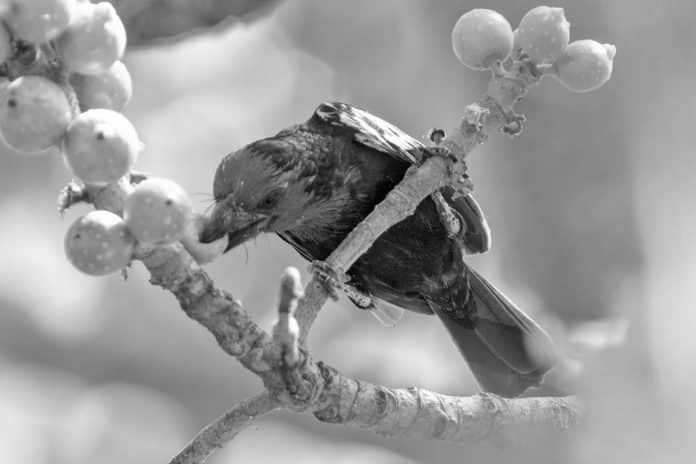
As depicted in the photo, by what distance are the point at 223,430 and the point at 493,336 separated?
286 centimetres

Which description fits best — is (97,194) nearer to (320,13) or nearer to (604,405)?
(604,405)

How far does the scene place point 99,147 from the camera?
139 cm

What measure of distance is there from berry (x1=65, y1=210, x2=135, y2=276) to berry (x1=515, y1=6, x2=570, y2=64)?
3.67ft

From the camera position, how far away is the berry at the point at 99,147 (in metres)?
1.39

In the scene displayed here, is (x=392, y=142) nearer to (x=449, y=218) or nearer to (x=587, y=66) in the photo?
(x=449, y=218)

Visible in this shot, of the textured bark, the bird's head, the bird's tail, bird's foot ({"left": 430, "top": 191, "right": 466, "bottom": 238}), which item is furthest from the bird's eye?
the bird's tail

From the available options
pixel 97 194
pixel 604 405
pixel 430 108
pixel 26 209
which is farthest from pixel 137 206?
A: pixel 26 209

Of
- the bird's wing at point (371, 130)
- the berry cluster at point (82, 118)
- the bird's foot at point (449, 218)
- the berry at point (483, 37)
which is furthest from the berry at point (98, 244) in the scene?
the bird's foot at point (449, 218)

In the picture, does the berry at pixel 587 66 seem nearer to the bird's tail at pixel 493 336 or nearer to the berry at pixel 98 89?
the berry at pixel 98 89

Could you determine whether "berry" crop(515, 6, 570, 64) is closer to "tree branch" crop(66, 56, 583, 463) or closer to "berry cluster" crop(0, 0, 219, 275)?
"tree branch" crop(66, 56, 583, 463)

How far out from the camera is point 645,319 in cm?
115

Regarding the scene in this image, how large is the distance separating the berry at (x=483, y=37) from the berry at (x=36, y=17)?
105 centimetres

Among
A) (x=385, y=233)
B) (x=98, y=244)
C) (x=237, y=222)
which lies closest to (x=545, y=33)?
(x=98, y=244)

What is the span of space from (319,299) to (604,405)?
3.61 feet
